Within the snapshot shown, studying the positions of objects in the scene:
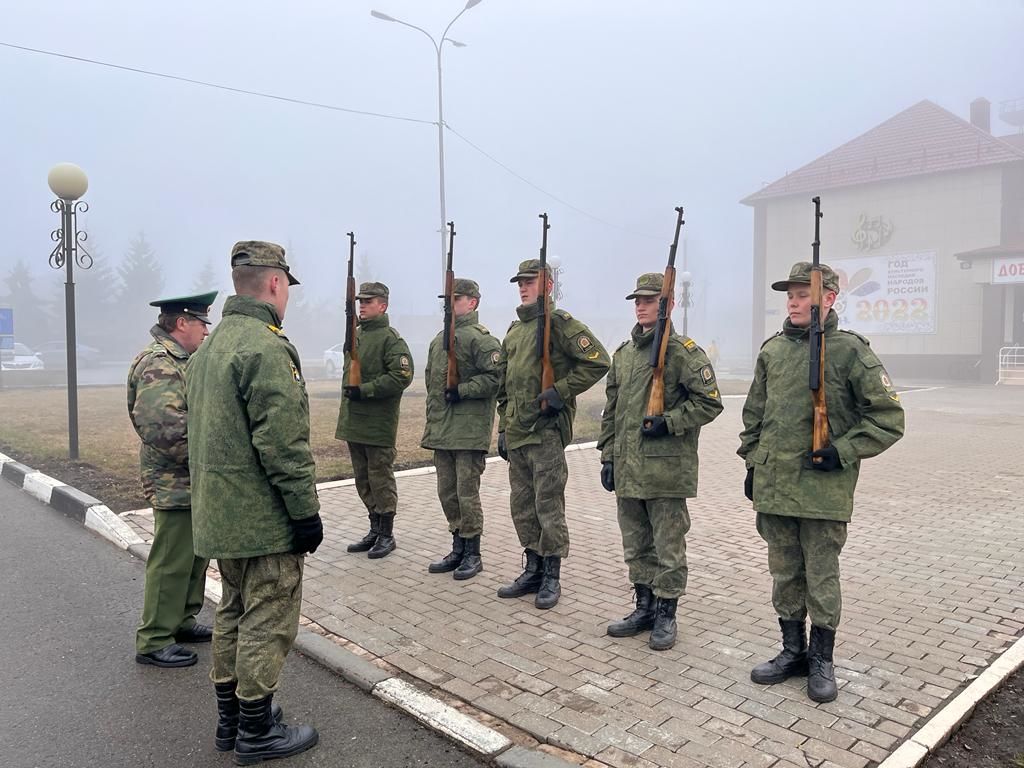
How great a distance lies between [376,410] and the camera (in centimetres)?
584

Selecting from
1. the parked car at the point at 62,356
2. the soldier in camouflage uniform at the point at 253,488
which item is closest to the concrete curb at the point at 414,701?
the soldier in camouflage uniform at the point at 253,488

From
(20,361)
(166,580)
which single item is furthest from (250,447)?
(20,361)

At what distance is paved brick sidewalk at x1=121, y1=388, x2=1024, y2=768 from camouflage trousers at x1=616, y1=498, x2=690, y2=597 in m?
0.35

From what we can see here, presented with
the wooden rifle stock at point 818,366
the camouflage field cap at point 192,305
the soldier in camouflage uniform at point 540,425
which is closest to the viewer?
the wooden rifle stock at point 818,366

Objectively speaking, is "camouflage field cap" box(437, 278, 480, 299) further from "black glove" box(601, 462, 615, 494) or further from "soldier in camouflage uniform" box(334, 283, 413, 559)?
"black glove" box(601, 462, 615, 494)

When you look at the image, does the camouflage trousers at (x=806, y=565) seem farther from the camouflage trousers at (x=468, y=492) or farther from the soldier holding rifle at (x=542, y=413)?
the camouflage trousers at (x=468, y=492)

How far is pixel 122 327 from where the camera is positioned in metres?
64.3

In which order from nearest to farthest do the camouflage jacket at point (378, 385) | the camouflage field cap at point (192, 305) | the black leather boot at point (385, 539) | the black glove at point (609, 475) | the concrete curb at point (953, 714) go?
1. the concrete curb at point (953, 714)
2. the camouflage field cap at point (192, 305)
3. the black glove at point (609, 475)
4. the camouflage jacket at point (378, 385)
5. the black leather boot at point (385, 539)

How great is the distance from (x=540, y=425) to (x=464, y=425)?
2.59 ft

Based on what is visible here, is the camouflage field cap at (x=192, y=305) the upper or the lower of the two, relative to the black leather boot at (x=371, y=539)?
upper

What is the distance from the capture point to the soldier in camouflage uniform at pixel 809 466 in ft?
11.7

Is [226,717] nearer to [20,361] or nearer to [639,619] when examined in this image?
[639,619]

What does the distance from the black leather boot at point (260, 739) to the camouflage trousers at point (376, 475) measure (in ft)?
9.07

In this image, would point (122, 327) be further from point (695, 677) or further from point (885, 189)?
point (695, 677)
